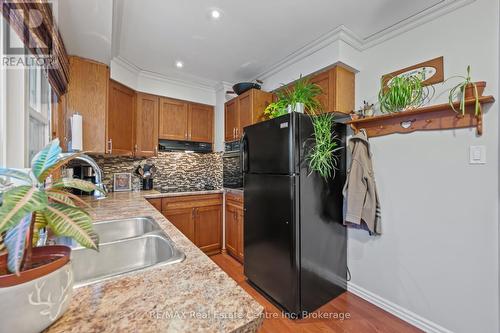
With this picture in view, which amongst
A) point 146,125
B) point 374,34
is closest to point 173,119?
point 146,125

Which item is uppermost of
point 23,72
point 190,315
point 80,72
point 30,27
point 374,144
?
point 80,72

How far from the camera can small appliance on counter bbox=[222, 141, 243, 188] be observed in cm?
292

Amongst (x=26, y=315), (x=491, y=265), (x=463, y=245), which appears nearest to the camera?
(x=26, y=315)

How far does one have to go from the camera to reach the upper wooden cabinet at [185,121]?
3002 mm

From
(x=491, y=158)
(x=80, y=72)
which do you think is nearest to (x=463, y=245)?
(x=491, y=158)

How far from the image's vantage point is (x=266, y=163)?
2.02 meters

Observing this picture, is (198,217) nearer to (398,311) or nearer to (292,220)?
(292,220)

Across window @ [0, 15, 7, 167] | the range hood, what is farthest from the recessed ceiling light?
the range hood

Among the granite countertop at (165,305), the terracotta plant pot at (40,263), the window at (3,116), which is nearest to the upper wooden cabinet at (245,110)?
the window at (3,116)

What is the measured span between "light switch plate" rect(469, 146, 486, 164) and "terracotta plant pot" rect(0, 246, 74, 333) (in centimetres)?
217

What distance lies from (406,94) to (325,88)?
683 mm

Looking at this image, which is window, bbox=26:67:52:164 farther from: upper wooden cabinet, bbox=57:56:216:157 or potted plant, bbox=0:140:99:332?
potted plant, bbox=0:140:99:332

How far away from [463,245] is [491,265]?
16 centimetres

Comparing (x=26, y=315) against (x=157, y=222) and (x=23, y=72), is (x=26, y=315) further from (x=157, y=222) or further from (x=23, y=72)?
(x=23, y=72)
